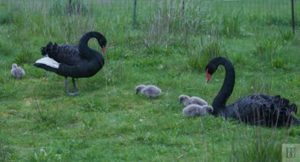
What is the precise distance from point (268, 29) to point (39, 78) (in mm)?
5828

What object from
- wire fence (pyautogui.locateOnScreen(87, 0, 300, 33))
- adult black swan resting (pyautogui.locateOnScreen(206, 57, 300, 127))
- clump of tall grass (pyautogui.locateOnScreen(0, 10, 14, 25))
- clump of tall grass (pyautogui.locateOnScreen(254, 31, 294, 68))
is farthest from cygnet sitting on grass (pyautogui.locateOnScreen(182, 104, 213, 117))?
clump of tall grass (pyautogui.locateOnScreen(0, 10, 14, 25))

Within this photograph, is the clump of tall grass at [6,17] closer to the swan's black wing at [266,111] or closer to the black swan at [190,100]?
the black swan at [190,100]

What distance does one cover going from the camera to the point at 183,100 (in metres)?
8.40

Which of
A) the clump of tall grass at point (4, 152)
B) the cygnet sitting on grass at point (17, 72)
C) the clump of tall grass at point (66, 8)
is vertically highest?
the clump of tall grass at point (66, 8)

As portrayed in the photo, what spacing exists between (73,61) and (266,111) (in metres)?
3.02

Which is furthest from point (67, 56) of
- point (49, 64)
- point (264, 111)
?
point (264, 111)

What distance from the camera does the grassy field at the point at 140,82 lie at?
259 inches

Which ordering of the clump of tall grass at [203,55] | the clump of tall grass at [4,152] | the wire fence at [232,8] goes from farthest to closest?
the wire fence at [232,8] < the clump of tall grass at [203,55] < the clump of tall grass at [4,152]

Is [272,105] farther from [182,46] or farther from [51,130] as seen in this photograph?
[182,46]

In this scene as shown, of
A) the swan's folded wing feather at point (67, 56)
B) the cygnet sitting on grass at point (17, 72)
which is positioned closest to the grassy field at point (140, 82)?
the cygnet sitting on grass at point (17, 72)

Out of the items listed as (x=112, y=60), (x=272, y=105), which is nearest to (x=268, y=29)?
(x=112, y=60)

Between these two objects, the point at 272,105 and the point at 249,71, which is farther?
the point at 249,71

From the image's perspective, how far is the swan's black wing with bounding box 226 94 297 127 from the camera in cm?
723
